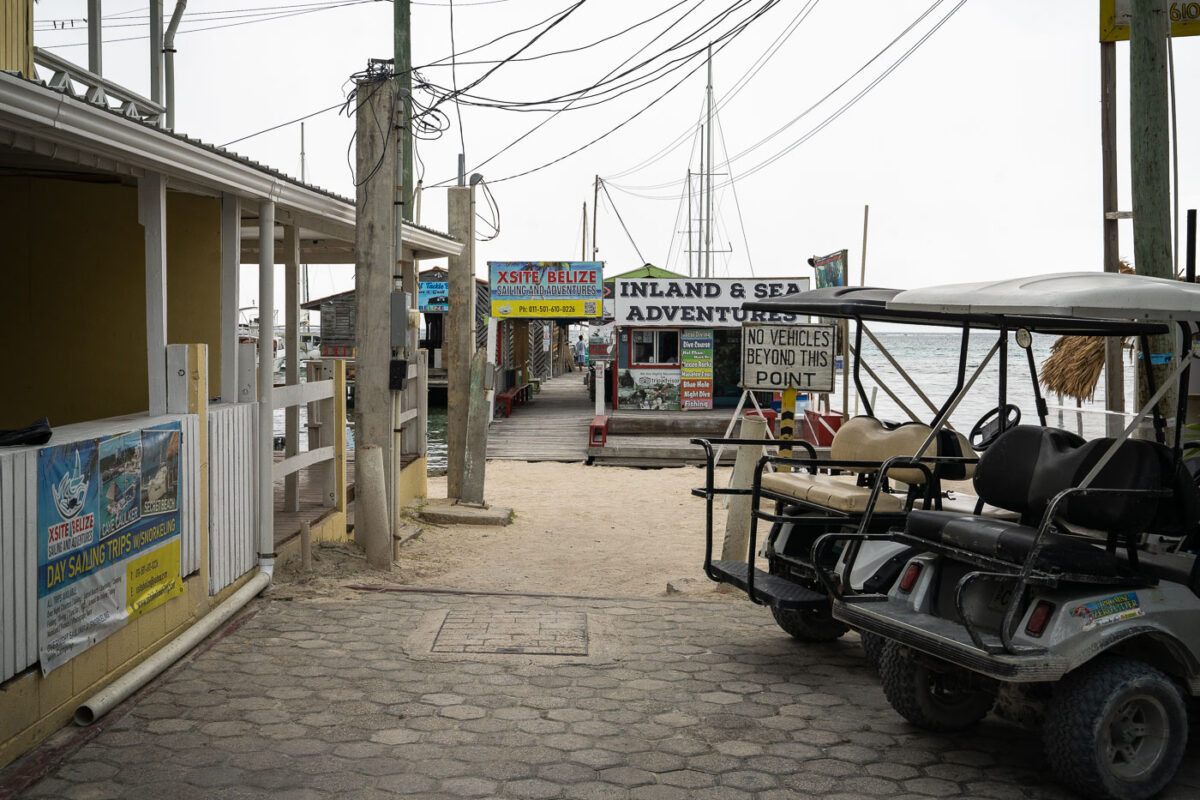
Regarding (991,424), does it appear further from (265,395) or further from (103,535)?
(103,535)

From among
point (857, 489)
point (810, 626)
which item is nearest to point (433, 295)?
point (810, 626)

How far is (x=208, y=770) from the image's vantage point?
459cm

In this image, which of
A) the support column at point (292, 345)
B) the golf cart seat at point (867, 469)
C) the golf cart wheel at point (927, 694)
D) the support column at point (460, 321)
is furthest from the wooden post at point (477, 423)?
the golf cart wheel at point (927, 694)

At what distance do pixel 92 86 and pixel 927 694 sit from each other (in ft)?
28.0

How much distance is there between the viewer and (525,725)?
5258 millimetres

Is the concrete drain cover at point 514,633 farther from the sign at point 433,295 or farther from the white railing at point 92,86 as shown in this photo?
the sign at point 433,295

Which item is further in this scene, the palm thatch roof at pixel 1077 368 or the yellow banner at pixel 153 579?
the palm thatch roof at pixel 1077 368

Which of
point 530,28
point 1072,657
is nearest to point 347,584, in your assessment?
point 1072,657

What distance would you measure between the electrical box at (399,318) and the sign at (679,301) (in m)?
18.1

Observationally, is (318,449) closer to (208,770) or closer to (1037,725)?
(208,770)

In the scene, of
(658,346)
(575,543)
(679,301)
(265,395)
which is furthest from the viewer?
(658,346)

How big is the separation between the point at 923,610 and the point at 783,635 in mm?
2057

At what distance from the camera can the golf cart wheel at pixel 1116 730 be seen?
14.6ft

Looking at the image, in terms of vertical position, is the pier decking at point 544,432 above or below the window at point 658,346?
below
